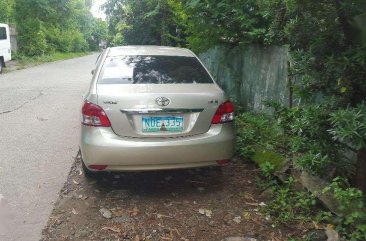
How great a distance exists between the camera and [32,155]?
233 inches

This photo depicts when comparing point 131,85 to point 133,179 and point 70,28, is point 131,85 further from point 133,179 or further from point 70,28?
point 70,28

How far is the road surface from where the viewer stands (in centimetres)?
399

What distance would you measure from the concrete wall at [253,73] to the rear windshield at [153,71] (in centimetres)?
177

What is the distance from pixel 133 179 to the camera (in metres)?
4.94

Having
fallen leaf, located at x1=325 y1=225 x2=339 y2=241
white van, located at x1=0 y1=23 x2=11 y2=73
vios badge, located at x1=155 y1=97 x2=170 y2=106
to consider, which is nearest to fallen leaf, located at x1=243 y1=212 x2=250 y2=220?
fallen leaf, located at x1=325 y1=225 x2=339 y2=241

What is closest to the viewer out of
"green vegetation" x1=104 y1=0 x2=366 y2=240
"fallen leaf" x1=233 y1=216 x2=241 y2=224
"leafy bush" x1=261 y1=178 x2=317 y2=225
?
"green vegetation" x1=104 y1=0 x2=366 y2=240

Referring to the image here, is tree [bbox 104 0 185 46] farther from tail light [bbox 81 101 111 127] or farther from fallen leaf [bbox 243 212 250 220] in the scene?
fallen leaf [bbox 243 212 250 220]

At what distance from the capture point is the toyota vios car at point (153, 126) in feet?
13.1

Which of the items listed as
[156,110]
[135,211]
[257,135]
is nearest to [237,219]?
[135,211]

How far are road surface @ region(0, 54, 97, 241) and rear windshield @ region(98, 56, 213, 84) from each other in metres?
1.53

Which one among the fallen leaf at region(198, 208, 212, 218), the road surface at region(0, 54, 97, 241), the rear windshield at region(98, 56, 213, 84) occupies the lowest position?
the road surface at region(0, 54, 97, 241)

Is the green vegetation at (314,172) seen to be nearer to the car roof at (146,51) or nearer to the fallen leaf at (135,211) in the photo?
the fallen leaf at (135,211)

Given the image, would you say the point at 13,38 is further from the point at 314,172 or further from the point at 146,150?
the point at 314,172

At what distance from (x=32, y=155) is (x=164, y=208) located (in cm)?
272
